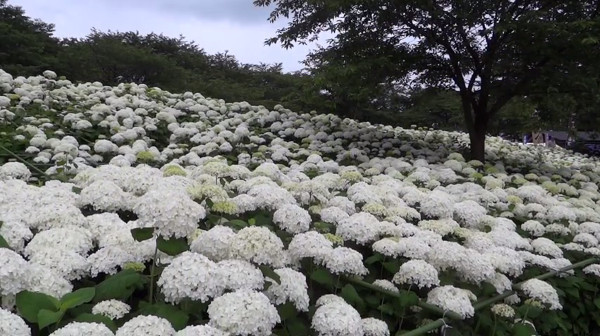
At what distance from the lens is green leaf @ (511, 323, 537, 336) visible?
2750 mm

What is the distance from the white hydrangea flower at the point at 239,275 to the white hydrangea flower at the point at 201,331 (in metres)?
0.25

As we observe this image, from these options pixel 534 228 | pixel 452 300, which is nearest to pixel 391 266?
pixel 452 300

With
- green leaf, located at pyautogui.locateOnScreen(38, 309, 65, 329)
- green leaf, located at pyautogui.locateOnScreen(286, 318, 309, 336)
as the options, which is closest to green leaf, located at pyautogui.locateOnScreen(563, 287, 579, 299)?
green leaf, located at pyautogui.locateOnScreen(286, 318, 309, 336)

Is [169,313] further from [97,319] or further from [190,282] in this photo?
[97,319]

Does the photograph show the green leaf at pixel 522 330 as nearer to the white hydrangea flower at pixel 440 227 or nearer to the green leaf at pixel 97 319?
the white hydrangea flower at pixel 440 227

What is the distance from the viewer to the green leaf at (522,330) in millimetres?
2750

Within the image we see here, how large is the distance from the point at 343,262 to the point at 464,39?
709 cm

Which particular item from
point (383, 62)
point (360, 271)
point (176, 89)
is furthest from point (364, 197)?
point (176, 89)

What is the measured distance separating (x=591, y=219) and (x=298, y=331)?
368cm

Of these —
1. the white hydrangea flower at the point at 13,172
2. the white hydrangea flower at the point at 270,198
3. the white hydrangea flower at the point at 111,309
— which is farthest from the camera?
the white hydrangea flower at the point at 13,172

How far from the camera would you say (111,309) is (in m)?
1.90

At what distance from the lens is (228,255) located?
221 cm

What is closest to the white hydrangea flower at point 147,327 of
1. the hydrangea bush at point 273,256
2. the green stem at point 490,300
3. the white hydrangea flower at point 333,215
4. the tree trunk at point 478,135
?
the hydrangea bush at point 273,256

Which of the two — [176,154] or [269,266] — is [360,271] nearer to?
[269,266]
